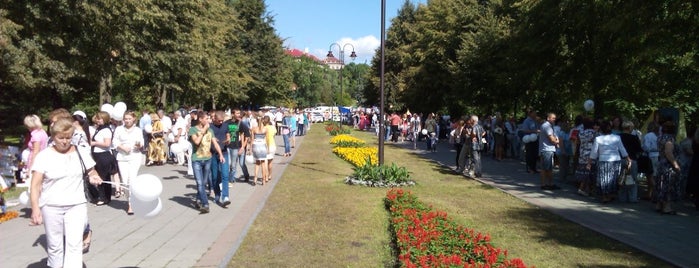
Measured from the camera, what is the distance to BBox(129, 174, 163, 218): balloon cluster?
18.1 ft

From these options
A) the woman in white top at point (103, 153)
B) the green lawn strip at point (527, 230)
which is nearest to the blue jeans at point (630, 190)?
the green lawn strip at point (527, 230)

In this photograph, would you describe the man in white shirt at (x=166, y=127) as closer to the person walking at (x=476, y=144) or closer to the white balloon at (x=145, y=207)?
the person walking at (x=476, y=144)

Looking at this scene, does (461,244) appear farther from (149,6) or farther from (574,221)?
(149,6)

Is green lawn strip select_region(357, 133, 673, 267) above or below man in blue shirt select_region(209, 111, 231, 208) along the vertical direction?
below

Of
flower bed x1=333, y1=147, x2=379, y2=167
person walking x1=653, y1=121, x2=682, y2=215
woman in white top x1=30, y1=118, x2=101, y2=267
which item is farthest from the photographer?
flower bed x1=333, y1=147, x2=379, y2=167

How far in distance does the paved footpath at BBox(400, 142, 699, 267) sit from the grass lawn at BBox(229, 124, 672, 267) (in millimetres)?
311

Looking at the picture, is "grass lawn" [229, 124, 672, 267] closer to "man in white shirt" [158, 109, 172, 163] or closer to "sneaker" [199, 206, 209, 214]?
"sneaker" [199, 206, 209, 214]

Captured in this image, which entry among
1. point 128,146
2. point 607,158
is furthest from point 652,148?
point 128,146

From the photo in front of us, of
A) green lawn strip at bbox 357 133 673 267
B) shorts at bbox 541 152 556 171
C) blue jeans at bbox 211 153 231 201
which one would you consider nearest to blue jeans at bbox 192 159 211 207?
blue jeans at bbox 211 153 231 201

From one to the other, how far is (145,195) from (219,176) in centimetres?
491

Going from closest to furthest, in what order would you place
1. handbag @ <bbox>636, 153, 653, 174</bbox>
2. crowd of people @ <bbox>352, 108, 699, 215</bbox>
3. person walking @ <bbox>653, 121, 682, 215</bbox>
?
person walking @ <bbox>653, 121, 682, 215</bbox>
crowd of people @ <bbox>352, 108, 699, 215</bbox>
handbag @ <bbox>636, 153, 653, 174</bbox>

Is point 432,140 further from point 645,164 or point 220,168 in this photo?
point 220,168

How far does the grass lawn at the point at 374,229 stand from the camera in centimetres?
650

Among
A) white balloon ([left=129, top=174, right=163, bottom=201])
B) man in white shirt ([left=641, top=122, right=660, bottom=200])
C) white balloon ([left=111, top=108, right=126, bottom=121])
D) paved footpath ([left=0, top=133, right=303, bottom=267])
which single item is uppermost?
white balloon ([left=111, top=108, right=126, bottom=121])
